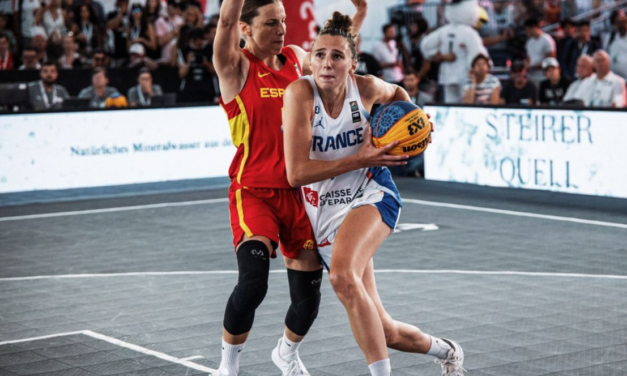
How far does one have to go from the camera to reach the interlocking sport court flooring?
600cm

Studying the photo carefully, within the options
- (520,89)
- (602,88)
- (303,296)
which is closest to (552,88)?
(520,89)

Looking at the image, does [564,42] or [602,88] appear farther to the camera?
[564,42]

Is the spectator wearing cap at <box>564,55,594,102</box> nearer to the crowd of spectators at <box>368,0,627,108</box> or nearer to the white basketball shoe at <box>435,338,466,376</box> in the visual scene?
the crowd of spectators at <box>368,0,627,108</box>

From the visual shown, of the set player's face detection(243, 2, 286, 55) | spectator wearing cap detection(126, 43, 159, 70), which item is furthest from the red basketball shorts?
spectator wearing cap detection(126, 43, 159, 70)

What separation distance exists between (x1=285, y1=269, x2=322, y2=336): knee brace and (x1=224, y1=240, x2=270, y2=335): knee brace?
0.80 ft

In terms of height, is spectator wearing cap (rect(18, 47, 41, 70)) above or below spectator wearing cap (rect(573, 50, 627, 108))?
above

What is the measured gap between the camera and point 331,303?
745cm

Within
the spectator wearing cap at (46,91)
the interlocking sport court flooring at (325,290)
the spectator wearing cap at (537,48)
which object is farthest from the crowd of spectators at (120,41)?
the spectator wearing cap at (537,48)

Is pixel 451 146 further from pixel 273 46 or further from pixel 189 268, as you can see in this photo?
pixel 273 46

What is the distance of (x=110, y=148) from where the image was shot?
45.4ft

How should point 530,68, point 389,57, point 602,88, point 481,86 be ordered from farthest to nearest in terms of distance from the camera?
point 389,57, point 530,68, point 481,86, point 602,88

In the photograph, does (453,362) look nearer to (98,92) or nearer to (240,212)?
(240,212)

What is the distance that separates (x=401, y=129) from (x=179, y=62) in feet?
43.4

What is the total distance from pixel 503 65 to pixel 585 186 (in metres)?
10.9
